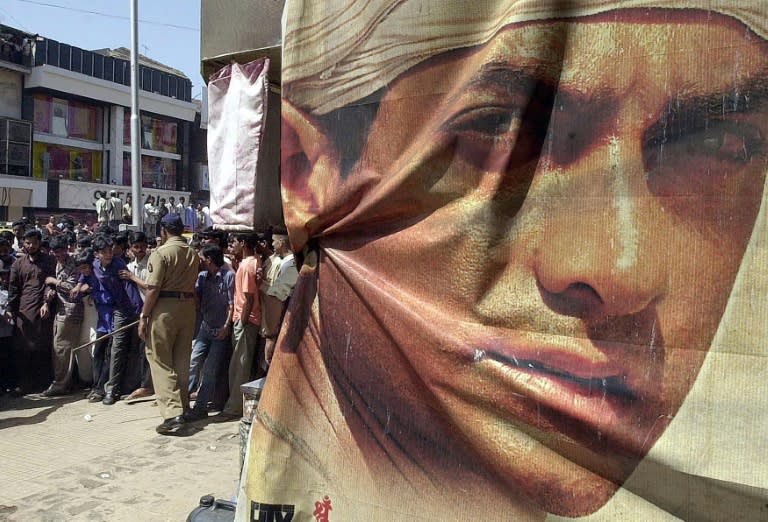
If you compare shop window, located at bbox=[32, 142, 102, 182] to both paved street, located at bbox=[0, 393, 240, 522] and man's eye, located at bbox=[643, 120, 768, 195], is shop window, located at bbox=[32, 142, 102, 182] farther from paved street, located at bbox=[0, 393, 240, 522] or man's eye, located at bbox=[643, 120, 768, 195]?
man's eye, located at bbox=[643, 120, 768, 195]

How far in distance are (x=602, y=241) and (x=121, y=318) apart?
248 inches

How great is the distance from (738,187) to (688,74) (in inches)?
12.6

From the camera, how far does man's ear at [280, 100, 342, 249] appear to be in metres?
2.29

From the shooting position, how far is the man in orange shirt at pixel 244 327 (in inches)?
250

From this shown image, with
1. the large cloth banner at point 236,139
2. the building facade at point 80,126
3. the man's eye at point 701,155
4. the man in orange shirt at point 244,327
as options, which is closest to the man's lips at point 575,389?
the man's eye at point 701,155

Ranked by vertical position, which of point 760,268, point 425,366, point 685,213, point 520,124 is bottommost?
point 425,366

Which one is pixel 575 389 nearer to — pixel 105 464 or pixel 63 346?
pixel 105 464

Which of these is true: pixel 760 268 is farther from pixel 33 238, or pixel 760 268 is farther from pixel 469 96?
pixel 33 238

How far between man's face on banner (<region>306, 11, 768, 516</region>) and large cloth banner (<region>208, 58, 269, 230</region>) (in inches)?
29.4

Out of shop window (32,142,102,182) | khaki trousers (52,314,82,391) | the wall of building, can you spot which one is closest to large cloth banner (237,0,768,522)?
khaki trousers (52,314,82,391)

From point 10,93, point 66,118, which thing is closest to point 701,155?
point 10,93

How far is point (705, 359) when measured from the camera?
5.39 feet

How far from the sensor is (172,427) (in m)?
5.81

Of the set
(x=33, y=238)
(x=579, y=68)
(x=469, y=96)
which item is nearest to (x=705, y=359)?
(x=579, y=68)
